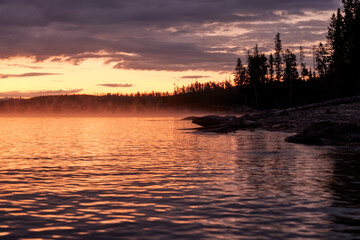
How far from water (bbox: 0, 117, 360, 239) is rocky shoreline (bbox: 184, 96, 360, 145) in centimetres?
718

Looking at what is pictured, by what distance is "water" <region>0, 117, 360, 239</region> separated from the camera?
30.7ft

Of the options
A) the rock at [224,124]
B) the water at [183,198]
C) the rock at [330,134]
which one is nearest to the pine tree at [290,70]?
the rock at [224,124]

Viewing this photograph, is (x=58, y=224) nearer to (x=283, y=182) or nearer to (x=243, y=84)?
(x=283, y=182)

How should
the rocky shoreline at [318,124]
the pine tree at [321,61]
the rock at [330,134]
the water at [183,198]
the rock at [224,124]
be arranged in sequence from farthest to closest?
the pine tree at [321,61], the rock at [224,124], the rocky shoreline at [318,124], the rock at [330,134], the water at [183,198]

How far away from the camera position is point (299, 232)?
9.08 meters

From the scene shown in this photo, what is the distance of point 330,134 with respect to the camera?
29.8 m

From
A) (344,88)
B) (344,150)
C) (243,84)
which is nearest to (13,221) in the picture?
(344,150)

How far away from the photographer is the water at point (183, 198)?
9367 mm

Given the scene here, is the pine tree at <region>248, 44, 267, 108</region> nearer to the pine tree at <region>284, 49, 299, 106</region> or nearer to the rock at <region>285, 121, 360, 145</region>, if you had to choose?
the pine tree at <region>284, 49, 299, 106</region>

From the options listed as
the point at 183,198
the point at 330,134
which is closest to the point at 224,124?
the point at 330,134

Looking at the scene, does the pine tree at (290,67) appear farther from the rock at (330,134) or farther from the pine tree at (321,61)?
the rock at (330,134)

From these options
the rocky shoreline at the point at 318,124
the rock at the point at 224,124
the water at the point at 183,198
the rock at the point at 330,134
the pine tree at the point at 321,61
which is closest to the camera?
the water at the point at 183,198

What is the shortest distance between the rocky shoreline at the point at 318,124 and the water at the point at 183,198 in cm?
718

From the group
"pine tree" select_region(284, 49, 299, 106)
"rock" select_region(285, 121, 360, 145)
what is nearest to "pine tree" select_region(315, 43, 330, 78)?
"pine tree" select_region(284, 49, 299, 106)
